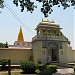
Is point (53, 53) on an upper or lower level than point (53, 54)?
upper

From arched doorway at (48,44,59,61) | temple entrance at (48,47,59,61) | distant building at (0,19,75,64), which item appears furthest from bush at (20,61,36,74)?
temple entrance at (48,47,59,61)

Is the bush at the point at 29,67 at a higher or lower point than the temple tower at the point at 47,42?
lower

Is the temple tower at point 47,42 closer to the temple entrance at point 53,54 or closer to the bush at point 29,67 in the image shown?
the temple entrance at point 53,54

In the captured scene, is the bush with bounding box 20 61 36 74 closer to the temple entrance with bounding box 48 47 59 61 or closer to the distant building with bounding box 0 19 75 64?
the distant building with bounding box 0 19 75 64

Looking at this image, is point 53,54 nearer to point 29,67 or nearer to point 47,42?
point 47,42

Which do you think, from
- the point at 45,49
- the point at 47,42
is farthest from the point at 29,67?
the point at 47,42

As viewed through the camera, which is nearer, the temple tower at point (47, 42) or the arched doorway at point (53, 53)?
the temple tower at point (47, 42)

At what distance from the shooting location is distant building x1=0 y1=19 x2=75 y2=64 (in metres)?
31.7

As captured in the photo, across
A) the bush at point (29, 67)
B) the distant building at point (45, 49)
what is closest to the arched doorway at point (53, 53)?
the distant building at point (45, 49)

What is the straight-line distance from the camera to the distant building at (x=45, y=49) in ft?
104

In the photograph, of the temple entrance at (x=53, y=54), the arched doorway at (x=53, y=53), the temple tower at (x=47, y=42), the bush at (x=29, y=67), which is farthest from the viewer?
the temple entrance at (x=53, y=54)

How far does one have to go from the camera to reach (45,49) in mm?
31938

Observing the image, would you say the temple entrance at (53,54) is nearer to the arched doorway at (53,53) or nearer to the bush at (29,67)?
the arched doorway at (53,53)

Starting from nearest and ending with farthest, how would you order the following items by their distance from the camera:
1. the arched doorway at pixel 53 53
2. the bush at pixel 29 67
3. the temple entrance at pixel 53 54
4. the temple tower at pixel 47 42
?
the bush at pixel 29 67, the temple tower at pixel 47 42, the arched doorway at pixel 53 53, the temple entrance at pixel 53 54
